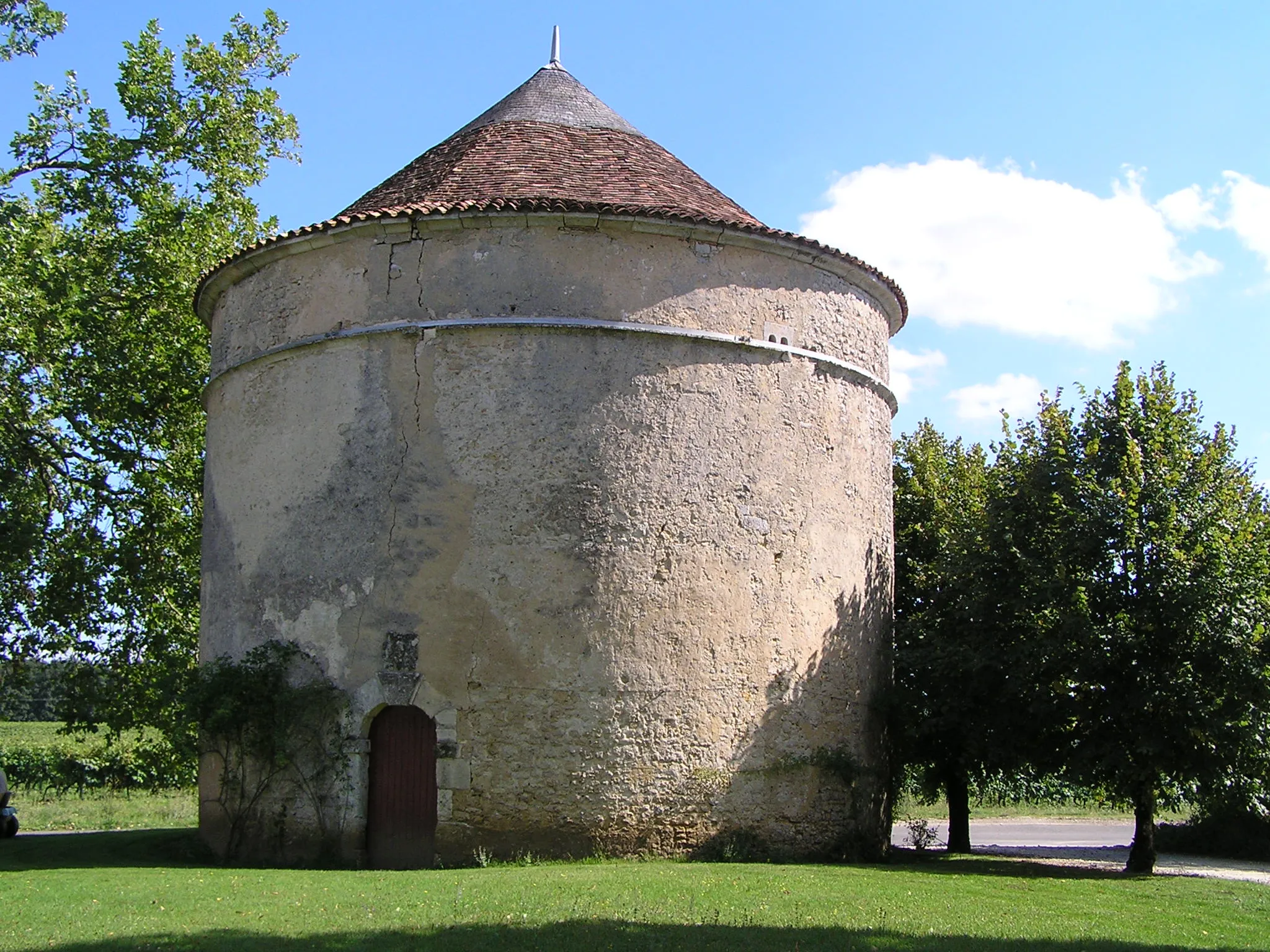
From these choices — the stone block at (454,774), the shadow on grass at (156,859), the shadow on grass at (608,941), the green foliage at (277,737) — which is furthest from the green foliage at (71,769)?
the shadow on grass at (608,941)

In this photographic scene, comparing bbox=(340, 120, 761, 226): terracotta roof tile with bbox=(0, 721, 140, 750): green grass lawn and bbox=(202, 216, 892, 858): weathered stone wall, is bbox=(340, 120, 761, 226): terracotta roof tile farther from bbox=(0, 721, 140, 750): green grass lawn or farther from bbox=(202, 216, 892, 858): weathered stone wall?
bbox=(0, 721, 140, 750): green grass lawn

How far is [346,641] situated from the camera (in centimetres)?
1291

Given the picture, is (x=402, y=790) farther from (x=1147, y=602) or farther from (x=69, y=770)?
(x=69, y=770)

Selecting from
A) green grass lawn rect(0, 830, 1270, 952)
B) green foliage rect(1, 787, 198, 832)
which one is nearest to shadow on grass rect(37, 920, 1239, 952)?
green grass lawn rect(0, 830, 1270, 952)

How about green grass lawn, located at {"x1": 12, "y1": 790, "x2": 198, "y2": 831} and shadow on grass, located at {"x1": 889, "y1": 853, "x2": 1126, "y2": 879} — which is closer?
shadow on grass, located at {"x1": 889, "y1": 853, "x2": 1126, "y2": 879}

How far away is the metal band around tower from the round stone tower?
0.12ft

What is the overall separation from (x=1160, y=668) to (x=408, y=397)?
343 inches

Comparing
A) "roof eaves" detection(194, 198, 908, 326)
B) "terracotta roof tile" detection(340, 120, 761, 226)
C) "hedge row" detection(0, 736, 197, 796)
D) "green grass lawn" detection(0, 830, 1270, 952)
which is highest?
"terracotta roof tile" detection(340, 120, 761, 226)

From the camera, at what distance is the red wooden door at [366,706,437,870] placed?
12414mm

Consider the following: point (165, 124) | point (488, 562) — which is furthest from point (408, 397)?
point (165, 124)

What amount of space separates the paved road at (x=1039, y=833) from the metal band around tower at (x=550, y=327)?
954cm

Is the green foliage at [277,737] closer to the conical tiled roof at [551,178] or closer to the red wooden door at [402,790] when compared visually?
the red wooden door at [402,790]

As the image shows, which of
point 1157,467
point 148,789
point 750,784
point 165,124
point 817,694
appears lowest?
point 148,789

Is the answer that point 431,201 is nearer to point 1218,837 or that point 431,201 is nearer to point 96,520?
point 96,520
